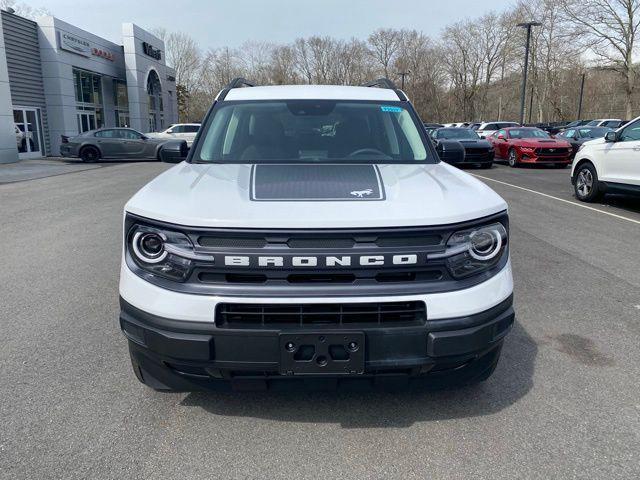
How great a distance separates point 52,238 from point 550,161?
1677cm

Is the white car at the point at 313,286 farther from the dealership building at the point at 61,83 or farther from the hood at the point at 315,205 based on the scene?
the dealership building at the point at 61,83

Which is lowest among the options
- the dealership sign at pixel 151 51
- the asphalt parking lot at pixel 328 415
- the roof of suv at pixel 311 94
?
the asphalt parking lot at pixel 328 415

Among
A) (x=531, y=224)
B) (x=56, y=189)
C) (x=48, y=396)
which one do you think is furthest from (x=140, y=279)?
(x=56, y=189)

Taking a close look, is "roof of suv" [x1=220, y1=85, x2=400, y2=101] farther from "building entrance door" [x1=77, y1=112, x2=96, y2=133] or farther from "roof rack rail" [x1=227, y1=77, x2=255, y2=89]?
"building entrance door" [x1=77, y1=112, x2=96, y2=133]

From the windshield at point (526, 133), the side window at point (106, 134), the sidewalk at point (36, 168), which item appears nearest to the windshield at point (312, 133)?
the sidewalk at point (36, 168)

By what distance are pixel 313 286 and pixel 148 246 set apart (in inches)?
32.6

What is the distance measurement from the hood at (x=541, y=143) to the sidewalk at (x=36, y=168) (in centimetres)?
1664

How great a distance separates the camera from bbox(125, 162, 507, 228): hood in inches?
91.3

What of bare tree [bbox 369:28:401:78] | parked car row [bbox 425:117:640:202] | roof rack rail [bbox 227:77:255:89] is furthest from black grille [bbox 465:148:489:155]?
bare tree [bbox 369:28:401:78]

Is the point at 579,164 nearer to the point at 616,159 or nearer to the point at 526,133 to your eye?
the point at 616,159

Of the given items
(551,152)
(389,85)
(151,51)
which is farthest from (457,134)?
(151,51)

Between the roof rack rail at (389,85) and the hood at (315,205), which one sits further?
the roof rack rail at (389,85)

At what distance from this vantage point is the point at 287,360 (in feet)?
7.55

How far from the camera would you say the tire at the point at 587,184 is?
33.9 feet
